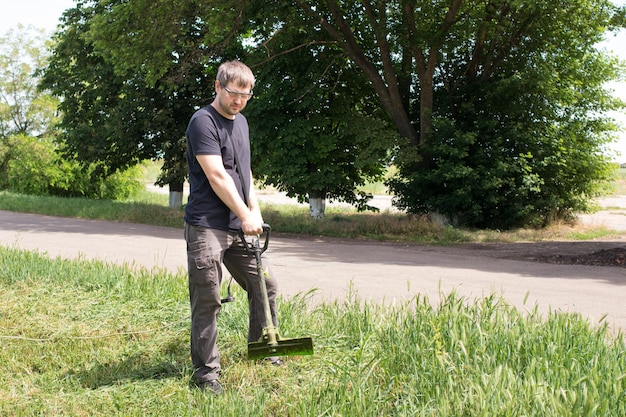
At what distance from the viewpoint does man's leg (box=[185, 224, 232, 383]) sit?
15.1ft

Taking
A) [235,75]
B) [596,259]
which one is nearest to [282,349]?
[235,75]

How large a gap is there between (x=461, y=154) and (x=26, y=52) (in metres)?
39.4

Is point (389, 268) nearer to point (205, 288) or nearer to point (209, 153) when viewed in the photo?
point (205, 288)

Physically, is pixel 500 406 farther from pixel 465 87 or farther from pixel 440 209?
pixel 465 87

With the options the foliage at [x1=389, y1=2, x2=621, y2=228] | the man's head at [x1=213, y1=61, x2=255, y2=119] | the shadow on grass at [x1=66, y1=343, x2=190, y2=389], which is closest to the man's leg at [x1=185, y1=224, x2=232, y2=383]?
the shadow on grass at [x1=66, y1=343, x2=190, y2=389]

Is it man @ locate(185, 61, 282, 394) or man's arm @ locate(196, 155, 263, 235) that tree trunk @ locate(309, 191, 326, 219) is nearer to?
man @ locate(185, 61, 282, 394)

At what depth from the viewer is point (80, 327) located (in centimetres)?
614

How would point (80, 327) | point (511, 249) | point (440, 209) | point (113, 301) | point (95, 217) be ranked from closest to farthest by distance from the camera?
point (80, 327) → point (113, 301) → point (511, 249) → point (440, 209) → point (95, 217)

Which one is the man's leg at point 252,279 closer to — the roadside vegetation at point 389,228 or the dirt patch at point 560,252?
the dirt patch at point 560,252

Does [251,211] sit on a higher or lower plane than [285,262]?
higher

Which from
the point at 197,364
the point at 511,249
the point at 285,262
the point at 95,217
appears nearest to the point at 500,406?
the point at 197,364

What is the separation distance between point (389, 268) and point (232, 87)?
282 inches

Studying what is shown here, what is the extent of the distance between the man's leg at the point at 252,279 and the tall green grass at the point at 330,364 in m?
0.30

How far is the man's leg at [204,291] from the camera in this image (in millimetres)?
4598
